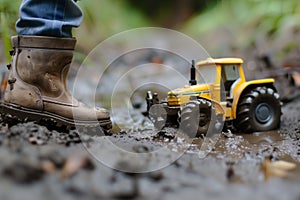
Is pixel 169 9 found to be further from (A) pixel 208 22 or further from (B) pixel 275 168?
(B) pixel 275 168

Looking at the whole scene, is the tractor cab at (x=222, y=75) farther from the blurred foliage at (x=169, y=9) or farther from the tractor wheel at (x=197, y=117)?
the blurred foliage at (x=169, y=9)

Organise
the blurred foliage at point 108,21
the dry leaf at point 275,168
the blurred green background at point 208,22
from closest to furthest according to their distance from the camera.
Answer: the dry leaf at point 275,168
the blurred green background at point 208,22
the blurred foliage at point 108,21

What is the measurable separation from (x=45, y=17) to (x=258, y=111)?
1.53 m

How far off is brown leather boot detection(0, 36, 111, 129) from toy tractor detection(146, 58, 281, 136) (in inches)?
19.8

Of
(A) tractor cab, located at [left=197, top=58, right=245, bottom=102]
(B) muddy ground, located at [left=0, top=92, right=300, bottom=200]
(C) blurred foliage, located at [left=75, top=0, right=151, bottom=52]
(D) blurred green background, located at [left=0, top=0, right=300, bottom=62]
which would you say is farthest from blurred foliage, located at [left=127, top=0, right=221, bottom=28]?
(B) muddy ground, located at [left=0, top=92, right=300, bottom=200]

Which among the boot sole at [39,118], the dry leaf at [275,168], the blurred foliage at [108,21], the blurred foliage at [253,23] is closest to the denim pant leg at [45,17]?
the boot sole at [39,118]

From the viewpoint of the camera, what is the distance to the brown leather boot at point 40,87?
5.66 ft

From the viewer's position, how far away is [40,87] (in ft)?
5.79

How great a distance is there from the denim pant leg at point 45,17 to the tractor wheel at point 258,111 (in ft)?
4.14

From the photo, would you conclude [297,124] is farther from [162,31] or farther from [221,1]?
[162,31]

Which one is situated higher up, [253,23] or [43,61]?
[253,23]

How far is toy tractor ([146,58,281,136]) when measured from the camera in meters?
2.02


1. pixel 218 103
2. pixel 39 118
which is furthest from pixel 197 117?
pixel 39 118

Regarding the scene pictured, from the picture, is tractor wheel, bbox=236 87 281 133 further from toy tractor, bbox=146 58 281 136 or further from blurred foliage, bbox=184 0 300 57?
blurred foliage, bbox=184 0 300 57
